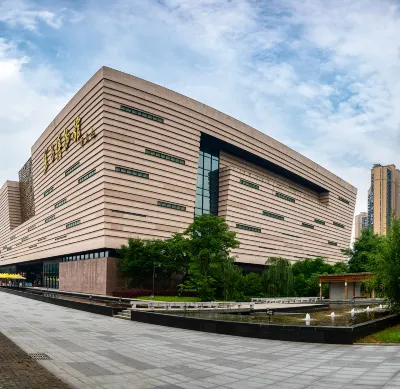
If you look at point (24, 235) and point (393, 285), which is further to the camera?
point (24, 235)

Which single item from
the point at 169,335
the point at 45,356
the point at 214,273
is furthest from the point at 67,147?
the point at 45,356

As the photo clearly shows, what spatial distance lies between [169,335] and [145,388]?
10.6 meters

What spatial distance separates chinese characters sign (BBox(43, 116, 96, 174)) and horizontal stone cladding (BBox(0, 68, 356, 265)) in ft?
2.87

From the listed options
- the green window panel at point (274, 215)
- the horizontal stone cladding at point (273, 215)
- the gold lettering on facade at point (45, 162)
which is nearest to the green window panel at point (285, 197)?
the horizontal stone cladding at point (273, 215)

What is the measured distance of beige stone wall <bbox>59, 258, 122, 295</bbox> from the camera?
Result: 5631 centimetres

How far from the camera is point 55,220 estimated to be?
3022 inches

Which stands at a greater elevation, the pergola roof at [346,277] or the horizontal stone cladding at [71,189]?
the horizontal stone cladding at [71,189]

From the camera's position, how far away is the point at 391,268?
25125 millimetres

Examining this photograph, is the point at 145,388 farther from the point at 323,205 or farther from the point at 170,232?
the point at 323,205

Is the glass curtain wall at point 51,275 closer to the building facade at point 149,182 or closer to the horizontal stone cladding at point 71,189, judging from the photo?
the building facade at point 149,182

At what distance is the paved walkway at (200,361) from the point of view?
37.5ft

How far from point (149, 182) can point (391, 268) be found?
40878mm

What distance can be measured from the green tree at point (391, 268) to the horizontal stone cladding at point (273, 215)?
46.4 m

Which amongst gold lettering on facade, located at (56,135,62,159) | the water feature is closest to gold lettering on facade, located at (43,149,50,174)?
gold lettering on facade, located at (56,135,62,159)
